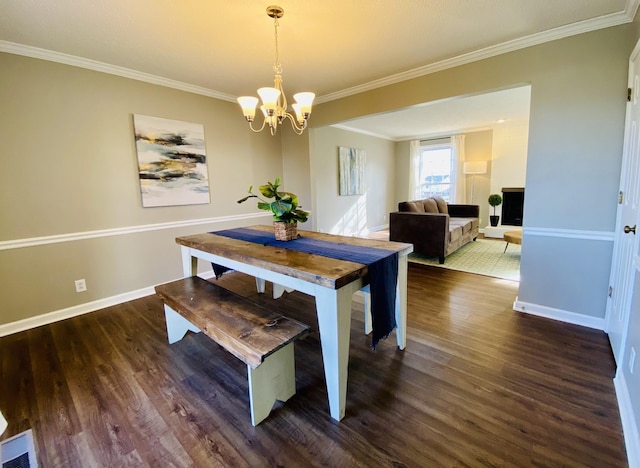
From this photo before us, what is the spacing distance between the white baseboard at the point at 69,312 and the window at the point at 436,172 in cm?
675

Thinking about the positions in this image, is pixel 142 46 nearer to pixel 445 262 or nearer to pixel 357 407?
pixel 357 407

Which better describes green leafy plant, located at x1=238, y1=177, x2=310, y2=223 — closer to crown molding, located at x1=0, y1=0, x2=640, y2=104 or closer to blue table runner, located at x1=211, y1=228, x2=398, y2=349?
blue table runner, located at x1=211, y1=228, x2=398, y2=349

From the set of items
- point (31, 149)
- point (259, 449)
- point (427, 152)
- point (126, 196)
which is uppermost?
point (427, 152)

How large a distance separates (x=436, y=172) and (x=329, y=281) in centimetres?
701

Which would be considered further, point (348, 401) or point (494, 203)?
point (494, 203)

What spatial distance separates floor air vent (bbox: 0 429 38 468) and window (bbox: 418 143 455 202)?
7671 mm

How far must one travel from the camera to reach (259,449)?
1396 mm

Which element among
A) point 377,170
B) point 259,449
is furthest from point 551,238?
point 377,170

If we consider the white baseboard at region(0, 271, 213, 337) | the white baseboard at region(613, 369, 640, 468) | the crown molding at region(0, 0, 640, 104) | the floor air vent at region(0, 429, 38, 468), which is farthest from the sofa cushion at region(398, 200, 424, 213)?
the floor air vent at region(0, 429, 38, 468)

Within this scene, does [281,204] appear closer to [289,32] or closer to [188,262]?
[188,262]

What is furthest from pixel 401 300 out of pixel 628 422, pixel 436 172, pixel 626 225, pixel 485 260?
pixel 436 172

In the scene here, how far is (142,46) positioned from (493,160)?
673 centimetres

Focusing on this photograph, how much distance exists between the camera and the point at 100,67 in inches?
112

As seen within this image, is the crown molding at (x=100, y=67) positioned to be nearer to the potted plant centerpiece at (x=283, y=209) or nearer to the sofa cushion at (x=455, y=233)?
the potted plant centerpiece at (x=283, y=209)
